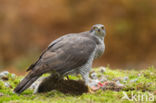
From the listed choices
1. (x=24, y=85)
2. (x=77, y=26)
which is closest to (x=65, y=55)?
(x=24, y=85)

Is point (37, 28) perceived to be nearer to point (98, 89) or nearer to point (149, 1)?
point (149, 1)

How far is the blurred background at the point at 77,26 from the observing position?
2064 centimetres

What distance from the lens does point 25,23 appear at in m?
22.5

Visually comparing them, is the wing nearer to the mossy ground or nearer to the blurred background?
the mossy ground

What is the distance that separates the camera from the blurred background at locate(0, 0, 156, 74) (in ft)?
67.7

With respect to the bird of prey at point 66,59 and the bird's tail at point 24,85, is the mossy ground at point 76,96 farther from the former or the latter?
the bird of prey at point 66,59

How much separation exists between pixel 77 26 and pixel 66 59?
15469mm

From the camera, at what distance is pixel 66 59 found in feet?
23.6

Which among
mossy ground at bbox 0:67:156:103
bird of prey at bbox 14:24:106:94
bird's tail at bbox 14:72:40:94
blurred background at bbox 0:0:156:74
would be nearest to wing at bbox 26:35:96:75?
bird of prey at bbox 14:24:106:94

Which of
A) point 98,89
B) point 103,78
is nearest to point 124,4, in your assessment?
point 103,78

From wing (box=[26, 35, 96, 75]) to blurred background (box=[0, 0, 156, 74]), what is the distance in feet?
39.4

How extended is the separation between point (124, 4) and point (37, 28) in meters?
5.96

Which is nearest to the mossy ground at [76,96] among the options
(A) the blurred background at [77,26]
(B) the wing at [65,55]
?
(B) the wing at [65,55]

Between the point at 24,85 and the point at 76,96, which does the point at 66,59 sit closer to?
the point at 76,96
